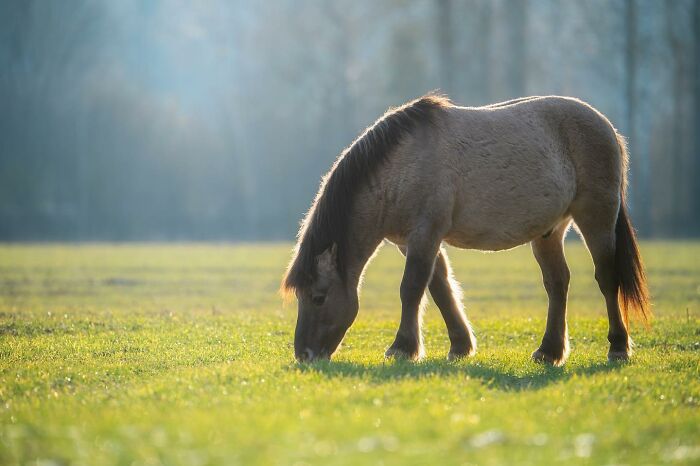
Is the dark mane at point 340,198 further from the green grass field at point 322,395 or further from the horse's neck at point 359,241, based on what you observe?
the green grass field at point 322,395

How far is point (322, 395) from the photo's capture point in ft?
22.2

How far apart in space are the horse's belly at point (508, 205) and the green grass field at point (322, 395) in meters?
1.30

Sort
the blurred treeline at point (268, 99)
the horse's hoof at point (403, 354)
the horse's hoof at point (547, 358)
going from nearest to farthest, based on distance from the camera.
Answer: the horse's hoof at point (403, 354)
the horse's hoof at point (547, 358)
the blurred treeline at point (268, 99)

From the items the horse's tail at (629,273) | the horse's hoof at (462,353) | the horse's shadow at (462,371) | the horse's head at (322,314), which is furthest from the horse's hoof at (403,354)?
the horse's tail at (629,273)

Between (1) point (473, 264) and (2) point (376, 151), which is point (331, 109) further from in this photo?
(2) point (376, 151)

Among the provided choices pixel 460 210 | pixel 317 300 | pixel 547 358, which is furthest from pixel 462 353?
pixel 317 300

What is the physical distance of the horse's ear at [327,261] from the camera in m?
8.85

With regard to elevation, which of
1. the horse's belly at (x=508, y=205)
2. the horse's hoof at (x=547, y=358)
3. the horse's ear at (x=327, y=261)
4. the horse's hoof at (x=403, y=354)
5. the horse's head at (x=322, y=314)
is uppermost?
the horse's belly at (x=508, y=205)

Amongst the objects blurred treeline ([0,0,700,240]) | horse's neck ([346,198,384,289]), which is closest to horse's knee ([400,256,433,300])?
horse's neck ([346,198,384,289])

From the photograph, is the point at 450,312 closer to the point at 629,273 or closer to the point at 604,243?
the point at 604,243

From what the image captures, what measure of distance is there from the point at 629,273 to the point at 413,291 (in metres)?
2.57

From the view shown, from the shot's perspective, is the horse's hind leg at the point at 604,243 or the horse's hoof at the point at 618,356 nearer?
the horse's hoof at the point at 618,356

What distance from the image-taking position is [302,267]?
28.8 feet

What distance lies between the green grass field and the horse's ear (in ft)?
2.94
